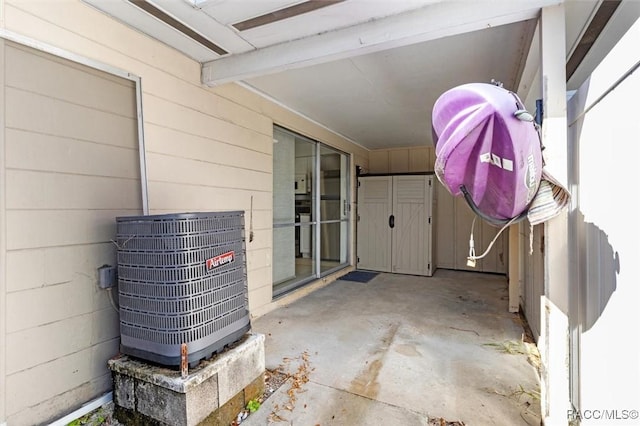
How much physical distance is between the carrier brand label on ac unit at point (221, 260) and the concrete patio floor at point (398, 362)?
970 millimetres

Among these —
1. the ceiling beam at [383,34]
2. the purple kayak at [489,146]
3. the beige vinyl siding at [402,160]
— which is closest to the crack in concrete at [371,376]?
the purple kayak at [489,146]

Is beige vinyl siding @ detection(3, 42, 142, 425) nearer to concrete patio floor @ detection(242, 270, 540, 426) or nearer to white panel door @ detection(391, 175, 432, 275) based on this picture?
concrete patio floor @ detection(242, 270, 540, 426)

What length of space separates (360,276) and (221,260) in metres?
4.19

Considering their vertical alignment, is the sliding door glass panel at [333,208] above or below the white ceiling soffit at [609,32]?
below

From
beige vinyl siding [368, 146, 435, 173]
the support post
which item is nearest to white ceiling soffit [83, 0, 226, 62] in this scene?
the support post

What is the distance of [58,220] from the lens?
1775mm

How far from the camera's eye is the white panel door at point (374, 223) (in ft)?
20.0

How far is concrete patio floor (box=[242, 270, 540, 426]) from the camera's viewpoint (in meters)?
1.90

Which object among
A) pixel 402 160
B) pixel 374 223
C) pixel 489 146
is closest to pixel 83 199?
pixel 489 146

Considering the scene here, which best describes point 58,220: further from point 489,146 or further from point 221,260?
point 489,146

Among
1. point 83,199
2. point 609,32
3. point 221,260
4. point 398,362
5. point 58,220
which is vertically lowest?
point 398,362

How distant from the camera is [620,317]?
1248mm

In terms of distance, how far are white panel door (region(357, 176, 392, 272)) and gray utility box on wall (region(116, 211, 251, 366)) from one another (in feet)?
15.0

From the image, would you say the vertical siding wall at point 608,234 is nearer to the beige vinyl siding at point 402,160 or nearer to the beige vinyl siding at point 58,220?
the beige vinyl siding at point 58,220
